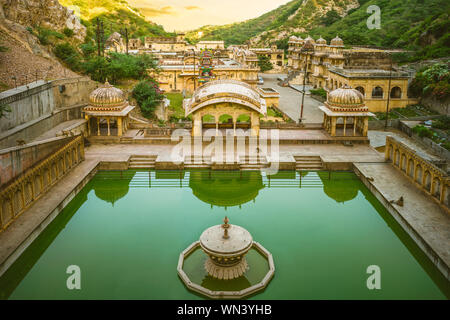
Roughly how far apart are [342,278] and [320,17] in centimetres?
9314

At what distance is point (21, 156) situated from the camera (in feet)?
56.3

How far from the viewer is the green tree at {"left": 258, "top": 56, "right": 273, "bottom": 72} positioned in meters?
66.5

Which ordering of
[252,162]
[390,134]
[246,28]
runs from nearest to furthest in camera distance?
[252,162] < [390,134] < [246,28]

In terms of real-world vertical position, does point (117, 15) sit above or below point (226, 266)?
above

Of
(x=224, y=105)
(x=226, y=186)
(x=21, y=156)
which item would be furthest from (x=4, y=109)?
(x=224, y=105)

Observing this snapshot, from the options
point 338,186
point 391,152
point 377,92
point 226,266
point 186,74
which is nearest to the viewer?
point 226,266

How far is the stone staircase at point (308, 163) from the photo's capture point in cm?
2297

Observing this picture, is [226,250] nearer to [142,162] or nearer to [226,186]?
[226,186]

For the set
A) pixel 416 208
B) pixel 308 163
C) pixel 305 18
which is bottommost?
pixel 416 208

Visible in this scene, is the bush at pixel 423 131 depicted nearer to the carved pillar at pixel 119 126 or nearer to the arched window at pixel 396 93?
the arched window at pixel 396 93

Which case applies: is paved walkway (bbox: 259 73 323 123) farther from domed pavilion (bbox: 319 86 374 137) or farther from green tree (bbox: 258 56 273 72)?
green tree (bbox: 258 56 273 72)

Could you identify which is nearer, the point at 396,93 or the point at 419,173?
the point at 419,173

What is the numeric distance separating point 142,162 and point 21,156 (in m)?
7.20

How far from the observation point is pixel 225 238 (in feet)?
42.4
